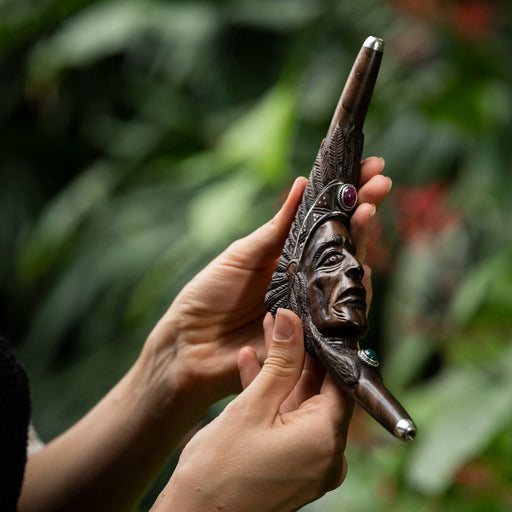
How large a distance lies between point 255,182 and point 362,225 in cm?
95

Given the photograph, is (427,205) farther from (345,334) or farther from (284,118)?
(345,334)

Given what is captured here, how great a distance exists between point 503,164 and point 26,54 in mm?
1707

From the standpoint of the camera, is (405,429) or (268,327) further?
(268,327)

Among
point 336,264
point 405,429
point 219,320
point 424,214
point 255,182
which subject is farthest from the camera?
point 255,182

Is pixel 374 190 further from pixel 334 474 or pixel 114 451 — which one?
pixel 114 451

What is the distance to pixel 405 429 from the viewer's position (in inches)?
23.8

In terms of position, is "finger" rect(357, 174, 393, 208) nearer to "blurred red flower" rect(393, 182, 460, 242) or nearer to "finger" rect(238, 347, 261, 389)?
"finger" rect(238, 347, 261, 389)

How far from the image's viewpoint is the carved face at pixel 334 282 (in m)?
0.69

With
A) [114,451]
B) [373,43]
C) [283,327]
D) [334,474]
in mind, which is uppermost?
[373,43]

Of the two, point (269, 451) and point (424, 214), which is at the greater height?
point (269, 451)

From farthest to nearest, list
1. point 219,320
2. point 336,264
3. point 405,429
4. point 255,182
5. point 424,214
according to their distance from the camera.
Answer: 1. point 255,182
2. point 424,214
3. point 219,320
4. point 336,264
5. point 405,429

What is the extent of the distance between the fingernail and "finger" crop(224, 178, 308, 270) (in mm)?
139

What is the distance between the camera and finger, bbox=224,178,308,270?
774 mm

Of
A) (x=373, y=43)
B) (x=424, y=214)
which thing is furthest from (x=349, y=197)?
(x=424, y=214)
